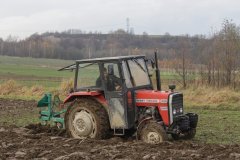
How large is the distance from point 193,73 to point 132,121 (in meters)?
15.9

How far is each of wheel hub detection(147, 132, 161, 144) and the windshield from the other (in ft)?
4.27

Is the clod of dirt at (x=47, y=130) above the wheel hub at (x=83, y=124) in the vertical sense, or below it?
below

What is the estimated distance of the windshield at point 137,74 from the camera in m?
10.3

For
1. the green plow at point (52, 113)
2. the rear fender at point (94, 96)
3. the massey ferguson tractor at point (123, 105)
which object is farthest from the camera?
the green plow at point (52, 113)

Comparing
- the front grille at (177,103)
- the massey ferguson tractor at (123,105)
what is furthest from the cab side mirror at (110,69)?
the front grille at (177,103)

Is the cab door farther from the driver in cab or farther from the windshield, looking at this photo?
the windshield

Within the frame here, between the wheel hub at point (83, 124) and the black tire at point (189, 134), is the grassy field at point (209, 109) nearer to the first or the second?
the black tire at point (189, 134)

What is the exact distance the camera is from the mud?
8258 millimetres

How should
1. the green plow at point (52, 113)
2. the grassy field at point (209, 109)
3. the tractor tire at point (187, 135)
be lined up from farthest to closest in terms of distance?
1. the green plow at point (52, 113)
2. the grassy field at point (209, 109)
3. the tractor tire at point (187, 135)

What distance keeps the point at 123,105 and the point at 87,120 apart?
3.32 feet

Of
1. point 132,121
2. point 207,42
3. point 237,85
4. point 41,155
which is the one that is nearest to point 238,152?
point 132,121

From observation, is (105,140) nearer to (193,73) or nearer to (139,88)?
(139,88)

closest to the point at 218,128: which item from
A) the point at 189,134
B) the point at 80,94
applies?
the point at 189,134

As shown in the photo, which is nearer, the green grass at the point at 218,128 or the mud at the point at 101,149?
the mud at the point at 101,149
